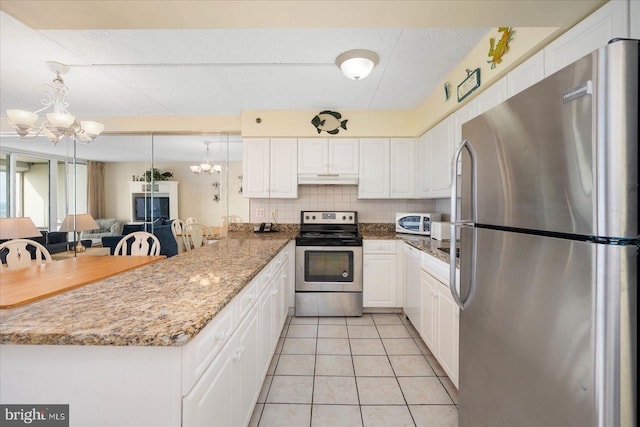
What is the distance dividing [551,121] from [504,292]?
590 mm

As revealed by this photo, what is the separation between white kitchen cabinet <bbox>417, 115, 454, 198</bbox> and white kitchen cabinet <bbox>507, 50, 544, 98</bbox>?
845 mm

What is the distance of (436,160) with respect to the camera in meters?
2.95

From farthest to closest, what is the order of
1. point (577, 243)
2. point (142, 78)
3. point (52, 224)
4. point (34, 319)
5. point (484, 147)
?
point (52, 224) < point (142, 78) < point (484, 147) < point (34, 319) < point (577, 243)

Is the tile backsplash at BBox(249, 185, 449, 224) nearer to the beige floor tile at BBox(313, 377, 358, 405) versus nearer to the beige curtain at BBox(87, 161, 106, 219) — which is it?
the beige floor tile at BBox(313, 377, 358, 405)

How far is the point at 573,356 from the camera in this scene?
759 millimetres

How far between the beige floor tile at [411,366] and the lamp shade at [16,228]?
364cm

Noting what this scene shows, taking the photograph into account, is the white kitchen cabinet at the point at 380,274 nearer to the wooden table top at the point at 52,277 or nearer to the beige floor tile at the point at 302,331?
the beige floor tile at the point at 302,331

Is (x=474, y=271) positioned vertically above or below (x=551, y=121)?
below

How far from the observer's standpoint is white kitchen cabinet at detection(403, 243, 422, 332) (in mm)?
2576

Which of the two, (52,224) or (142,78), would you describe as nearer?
(142,78)

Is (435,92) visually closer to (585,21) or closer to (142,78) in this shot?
(585,21)

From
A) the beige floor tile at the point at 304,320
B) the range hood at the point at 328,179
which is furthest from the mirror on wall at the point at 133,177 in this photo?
the beige floor tile at the point at 304,320

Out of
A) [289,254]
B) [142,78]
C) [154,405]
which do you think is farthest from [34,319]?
[142,78]

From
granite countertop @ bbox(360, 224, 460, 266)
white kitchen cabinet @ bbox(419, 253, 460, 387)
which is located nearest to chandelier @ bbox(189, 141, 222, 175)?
granite countertop @ bbox(360, 224, 460, 266)
